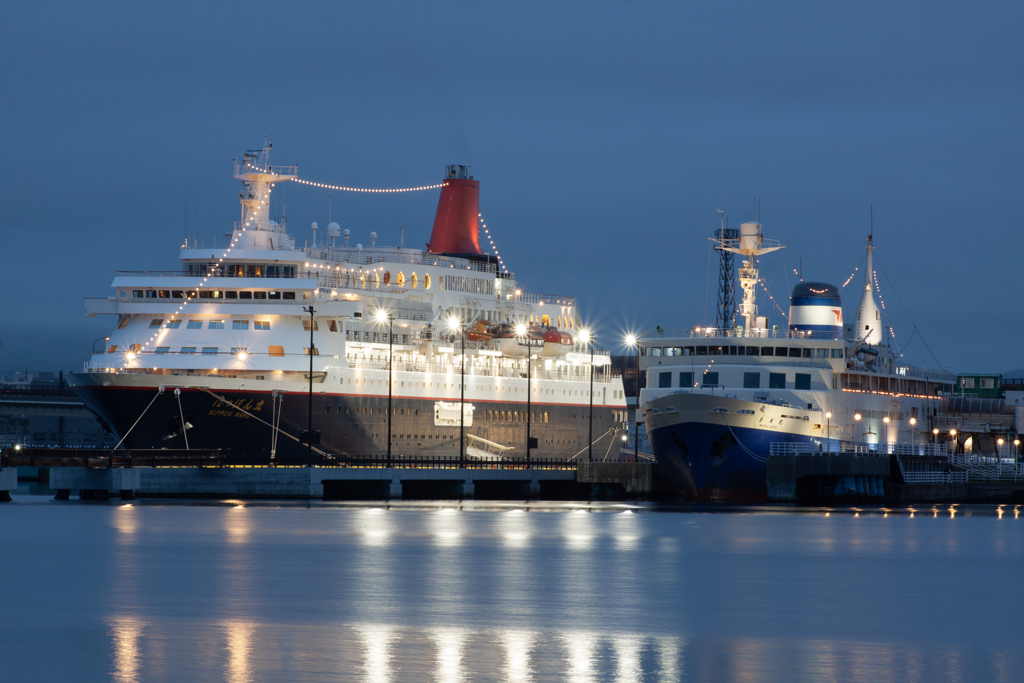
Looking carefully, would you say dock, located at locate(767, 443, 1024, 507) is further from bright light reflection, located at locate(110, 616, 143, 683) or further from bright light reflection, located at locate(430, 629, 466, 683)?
bright light reflection, located at locate(110, 616, 143, 683)

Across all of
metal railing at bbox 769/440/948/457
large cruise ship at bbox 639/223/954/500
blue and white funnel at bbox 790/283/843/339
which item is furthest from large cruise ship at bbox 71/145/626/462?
metal railing at bbox 769/440/948/457

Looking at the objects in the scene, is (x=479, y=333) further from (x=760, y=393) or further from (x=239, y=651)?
(x=239, y=651)

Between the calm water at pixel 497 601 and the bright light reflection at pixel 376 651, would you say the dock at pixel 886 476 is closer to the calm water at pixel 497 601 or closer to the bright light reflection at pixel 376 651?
the calm water at pixel 497 601

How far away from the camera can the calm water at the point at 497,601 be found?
63.9 ft

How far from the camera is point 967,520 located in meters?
50.1

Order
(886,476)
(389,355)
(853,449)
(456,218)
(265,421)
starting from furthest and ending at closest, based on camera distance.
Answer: (456,218) → (389,355) → (853,449) → (886,476) → (265,421)

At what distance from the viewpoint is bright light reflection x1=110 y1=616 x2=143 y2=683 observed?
18.4 meters

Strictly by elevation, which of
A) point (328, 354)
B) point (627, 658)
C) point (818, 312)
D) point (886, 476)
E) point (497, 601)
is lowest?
point (627, 658)

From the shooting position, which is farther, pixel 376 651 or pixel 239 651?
pixel 376 651

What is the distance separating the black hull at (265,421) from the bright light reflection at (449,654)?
36.7m

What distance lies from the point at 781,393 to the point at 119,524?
93.8 ft

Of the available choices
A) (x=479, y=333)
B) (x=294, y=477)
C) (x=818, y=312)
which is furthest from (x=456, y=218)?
(x=294, y=477)

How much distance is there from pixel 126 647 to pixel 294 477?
35.5 m

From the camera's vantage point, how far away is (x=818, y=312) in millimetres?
65812
